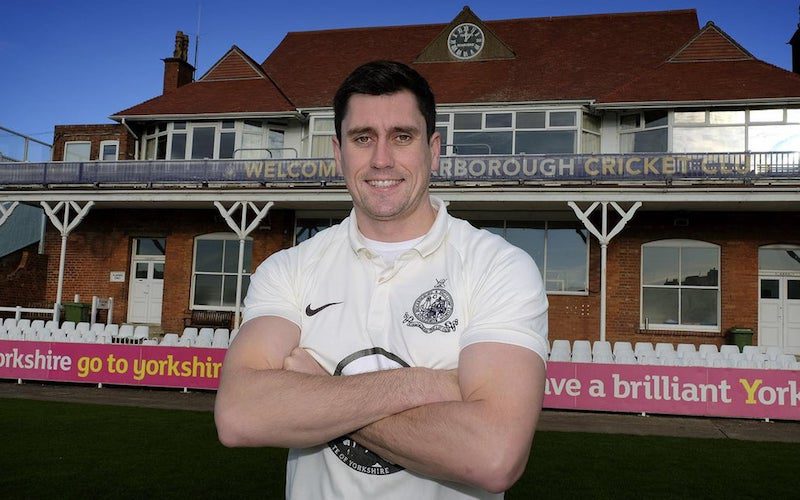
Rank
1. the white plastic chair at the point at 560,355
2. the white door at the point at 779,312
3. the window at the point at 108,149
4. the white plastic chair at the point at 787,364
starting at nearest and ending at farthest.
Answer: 1. the white plastic chair at the point at 787,364
2. the white plastic chair at the point at 560,355
3. the white door at the point at 779,312
4. the window at the point at 108,149

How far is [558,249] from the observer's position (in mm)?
18500

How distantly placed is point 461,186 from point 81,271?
12.5 metres

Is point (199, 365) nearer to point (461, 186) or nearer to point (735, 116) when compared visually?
point (461, 186)

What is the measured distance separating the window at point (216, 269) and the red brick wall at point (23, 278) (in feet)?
17.4

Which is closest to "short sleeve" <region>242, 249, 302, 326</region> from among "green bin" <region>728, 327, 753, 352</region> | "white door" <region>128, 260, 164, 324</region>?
"green bin" <region>728, 327, 753, 352</region>

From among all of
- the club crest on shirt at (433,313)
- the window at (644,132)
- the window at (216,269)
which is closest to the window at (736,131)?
the window at (644,132)

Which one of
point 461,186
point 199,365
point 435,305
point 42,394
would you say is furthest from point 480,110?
point 435,305

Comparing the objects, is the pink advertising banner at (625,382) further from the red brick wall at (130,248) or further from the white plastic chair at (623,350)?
the red brick wall at (130,248)

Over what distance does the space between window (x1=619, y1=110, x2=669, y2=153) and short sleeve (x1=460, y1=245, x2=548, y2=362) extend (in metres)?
17.3

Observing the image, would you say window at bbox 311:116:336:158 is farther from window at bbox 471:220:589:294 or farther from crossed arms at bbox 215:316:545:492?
crossed arms at bbox 215:316:545:492

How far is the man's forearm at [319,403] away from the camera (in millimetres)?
1870

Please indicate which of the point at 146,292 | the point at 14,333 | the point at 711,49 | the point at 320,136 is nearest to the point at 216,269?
the point at 146,292

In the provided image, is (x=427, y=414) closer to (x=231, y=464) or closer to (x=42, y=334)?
(x=231, y=464)

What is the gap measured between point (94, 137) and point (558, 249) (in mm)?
15751
